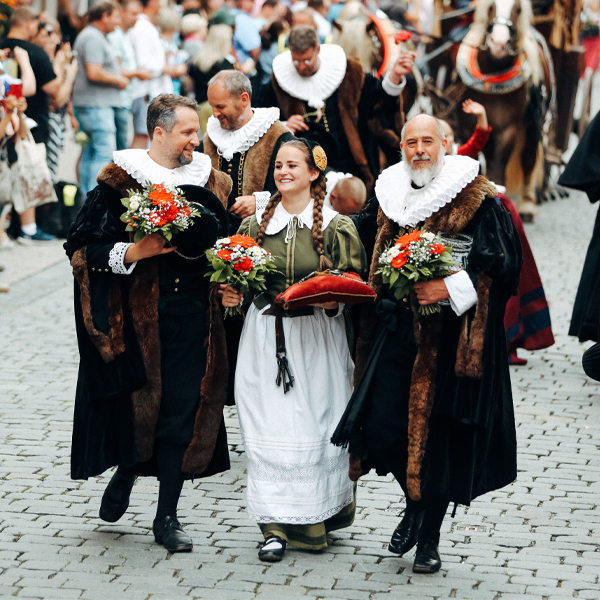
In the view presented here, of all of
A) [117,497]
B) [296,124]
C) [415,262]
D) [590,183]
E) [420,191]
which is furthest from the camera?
[296,124]

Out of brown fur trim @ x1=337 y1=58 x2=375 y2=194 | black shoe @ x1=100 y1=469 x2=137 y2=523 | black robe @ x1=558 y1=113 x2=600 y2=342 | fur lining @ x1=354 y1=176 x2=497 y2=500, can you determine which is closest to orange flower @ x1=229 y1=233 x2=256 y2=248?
fur lining @ x1=354 y1=176 x2=497 y2=500

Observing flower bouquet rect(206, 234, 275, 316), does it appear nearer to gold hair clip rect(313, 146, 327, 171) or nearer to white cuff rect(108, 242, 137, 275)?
white cuff rect(108, 242, 137, 275)

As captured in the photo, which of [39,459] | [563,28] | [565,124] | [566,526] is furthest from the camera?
[565,124]

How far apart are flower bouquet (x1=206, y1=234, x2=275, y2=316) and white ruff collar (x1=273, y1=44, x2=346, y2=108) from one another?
135 inches

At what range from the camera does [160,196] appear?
4516 mm

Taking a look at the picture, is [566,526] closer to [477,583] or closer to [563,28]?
[477,583]

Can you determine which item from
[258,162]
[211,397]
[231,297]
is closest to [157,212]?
[231,297]

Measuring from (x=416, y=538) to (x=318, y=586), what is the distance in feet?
1.66

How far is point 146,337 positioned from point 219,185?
0.78 meters

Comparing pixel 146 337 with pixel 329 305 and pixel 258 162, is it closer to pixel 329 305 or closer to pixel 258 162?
pixel 329 305

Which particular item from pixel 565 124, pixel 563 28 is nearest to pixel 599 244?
pixel 563 28

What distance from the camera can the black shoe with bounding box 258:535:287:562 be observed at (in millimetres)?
4699

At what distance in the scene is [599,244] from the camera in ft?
23.6

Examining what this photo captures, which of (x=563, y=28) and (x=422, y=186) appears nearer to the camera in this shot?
(x=422, y=186)
